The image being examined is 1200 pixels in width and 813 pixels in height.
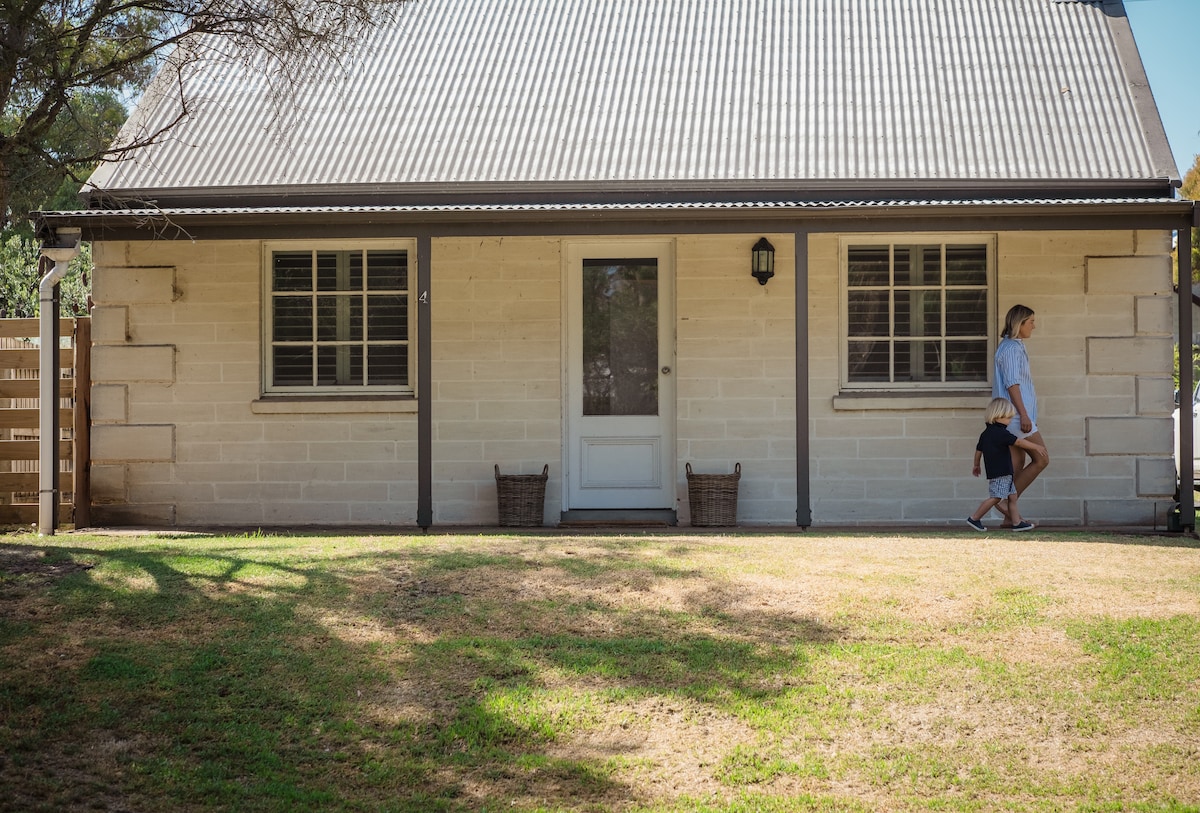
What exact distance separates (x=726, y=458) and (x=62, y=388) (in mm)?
5846

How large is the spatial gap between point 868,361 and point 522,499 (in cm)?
324

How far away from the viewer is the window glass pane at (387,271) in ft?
35.0

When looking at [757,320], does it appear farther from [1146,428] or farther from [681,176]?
[1146,428]

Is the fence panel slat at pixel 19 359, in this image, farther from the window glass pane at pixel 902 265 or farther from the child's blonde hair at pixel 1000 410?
the child's blonde hair at pixel 1000 410

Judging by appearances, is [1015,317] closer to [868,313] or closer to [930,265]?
[930,265]

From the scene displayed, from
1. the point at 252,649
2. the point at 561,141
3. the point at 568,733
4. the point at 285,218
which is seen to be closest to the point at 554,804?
the point at 568,733

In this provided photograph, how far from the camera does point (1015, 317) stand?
371 inches

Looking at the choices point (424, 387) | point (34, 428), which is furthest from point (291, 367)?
point (34, 428)

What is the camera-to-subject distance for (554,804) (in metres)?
4.23

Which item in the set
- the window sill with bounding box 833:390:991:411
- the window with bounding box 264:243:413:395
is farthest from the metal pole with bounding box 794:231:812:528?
the window with bounding box 264:243:413:395

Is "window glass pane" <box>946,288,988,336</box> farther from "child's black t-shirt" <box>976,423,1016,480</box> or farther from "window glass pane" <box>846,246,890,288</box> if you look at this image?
"child's black t-shirt" <box>976,423,1016,480</box>

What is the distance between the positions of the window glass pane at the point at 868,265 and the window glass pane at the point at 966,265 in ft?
1.83

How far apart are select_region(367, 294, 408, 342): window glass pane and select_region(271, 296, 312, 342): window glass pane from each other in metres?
0.55

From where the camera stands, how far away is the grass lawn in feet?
14.3
